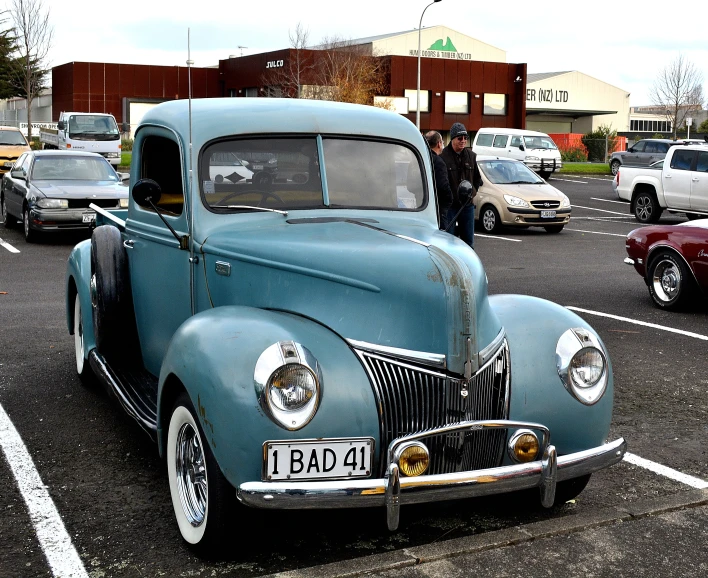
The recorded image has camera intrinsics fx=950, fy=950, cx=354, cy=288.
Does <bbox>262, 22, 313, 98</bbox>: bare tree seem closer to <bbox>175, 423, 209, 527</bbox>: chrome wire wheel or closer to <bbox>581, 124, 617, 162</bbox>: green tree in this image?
<bbox>581, 124, 617, 162</bbox>: green tree

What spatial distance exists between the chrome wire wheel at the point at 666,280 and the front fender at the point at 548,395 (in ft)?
20.4

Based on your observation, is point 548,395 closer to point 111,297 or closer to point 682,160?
point 111,297

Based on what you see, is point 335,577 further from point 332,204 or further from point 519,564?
point 332,204

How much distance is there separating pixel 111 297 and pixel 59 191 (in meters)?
10.7

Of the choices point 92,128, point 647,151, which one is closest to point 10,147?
point 92,128

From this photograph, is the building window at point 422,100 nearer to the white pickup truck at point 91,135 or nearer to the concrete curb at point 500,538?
the white pickup truck at point 91,135

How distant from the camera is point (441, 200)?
9281 mm

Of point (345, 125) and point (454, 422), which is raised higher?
point (345, 125)

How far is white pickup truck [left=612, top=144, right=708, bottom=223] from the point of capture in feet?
68.1

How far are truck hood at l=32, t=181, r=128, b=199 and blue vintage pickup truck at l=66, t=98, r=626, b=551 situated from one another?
35.6 ft

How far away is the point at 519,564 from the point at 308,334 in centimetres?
130

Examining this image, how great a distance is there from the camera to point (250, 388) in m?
3.68

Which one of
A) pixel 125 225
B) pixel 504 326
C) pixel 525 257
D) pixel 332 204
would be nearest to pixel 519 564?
pixel 504 326

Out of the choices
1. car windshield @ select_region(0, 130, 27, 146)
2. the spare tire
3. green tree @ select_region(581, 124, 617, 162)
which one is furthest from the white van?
the spare tire
